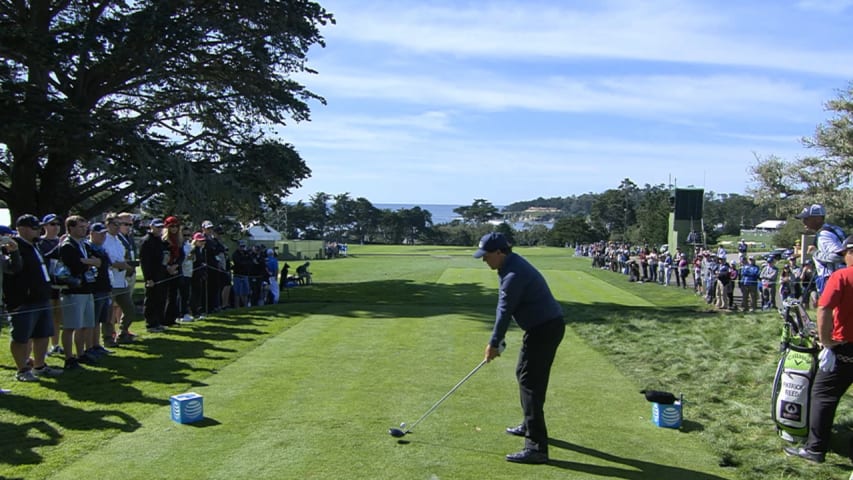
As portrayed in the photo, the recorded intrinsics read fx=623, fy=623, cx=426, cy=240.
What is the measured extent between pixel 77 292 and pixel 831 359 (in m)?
9.76

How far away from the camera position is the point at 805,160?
4744cm

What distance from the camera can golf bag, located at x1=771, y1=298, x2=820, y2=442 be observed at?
6504 millimetres

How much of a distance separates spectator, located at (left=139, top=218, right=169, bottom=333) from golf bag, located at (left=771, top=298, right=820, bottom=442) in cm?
1087

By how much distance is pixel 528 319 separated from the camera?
624 cm

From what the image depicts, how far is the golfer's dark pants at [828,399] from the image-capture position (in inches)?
241

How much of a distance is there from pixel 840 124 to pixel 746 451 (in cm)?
4617

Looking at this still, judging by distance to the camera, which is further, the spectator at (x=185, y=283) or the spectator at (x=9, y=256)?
the spectator at (x=185, y=283)

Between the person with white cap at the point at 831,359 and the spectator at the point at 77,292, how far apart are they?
31.0 ft

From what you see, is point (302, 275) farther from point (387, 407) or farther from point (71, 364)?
point (387, 407)

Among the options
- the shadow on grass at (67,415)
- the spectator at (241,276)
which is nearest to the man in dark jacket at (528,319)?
the shadow on grass at (67,415)

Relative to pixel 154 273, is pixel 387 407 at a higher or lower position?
lower

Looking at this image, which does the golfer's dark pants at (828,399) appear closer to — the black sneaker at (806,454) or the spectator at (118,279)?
the black sneaker at (806,454)

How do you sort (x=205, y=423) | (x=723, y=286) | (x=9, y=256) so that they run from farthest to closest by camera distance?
(x=723, y=286) < (x=9, y=256) < (x=205, y=423)

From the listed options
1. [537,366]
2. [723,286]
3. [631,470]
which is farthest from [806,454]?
[723,286]
